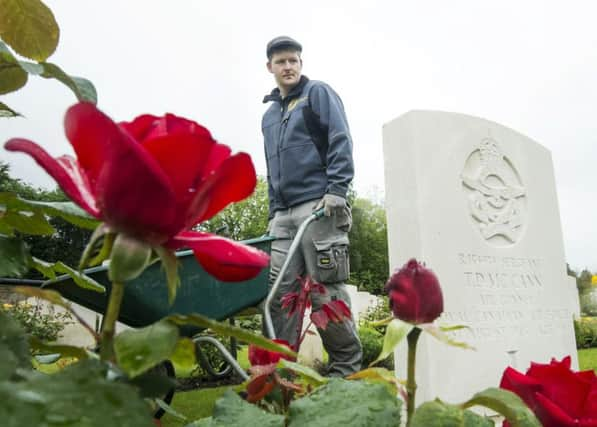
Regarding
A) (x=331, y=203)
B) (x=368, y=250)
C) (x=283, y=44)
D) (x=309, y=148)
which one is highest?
(x=368, y=250)

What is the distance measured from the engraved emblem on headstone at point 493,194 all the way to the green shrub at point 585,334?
19.8 ft

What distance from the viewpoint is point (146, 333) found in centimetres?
19

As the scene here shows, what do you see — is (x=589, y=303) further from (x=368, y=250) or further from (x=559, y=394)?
(x=559, y=394)

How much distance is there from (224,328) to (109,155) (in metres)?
0.08

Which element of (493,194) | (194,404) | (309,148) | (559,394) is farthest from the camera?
(194,404)

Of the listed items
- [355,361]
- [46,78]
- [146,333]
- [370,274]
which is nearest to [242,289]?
[355,361]

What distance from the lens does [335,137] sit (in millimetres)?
2787

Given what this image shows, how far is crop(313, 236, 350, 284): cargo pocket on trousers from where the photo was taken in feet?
8.81

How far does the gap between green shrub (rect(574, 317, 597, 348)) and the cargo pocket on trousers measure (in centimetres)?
729

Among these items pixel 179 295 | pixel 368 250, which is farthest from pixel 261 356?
pixel 368 250

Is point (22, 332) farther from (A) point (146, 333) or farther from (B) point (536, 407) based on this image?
(B) point (536, 407)

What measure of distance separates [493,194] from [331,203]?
1.38 m

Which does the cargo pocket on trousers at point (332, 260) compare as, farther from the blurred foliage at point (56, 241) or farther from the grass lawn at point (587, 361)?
the blurred foliage at point (56, 241)

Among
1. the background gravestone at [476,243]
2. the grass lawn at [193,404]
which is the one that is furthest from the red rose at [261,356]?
the grass lawn at [193,404]
